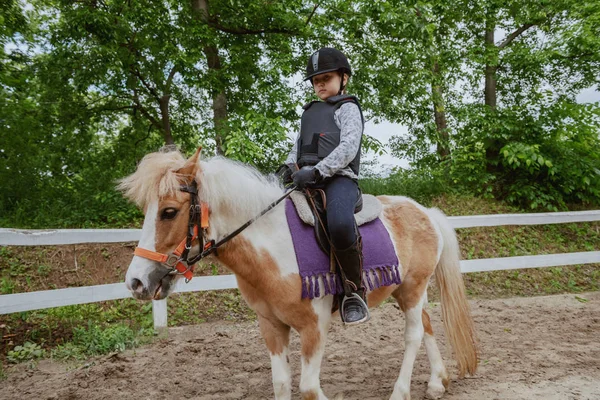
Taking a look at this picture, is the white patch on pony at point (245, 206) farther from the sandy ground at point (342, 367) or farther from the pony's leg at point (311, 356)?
the sandy ground at point (342, 367)

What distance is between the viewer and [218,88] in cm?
693

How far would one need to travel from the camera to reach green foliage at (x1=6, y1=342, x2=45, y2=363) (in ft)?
12.3

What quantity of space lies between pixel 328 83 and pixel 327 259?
52.5 inches

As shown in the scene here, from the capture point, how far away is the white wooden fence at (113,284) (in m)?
3.71

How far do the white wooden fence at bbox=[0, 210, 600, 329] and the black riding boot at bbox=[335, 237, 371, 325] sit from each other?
1.59 metres

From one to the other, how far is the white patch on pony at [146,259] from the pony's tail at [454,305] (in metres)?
2.45

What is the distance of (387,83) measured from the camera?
702 centimetres

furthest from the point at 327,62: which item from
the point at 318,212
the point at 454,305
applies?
the point at 454,305

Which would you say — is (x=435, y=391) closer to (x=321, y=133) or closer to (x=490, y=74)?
(x=321, y=133)

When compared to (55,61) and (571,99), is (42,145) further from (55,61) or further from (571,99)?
(571,99)

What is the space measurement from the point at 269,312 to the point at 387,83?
18.7 feet

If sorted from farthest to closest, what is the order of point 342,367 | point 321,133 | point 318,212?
1. point 342,367
2. point 321,133
3. point 318,212

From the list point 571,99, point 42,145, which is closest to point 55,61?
point 42,145

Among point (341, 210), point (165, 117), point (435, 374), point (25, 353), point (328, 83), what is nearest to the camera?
point (341, 210)
